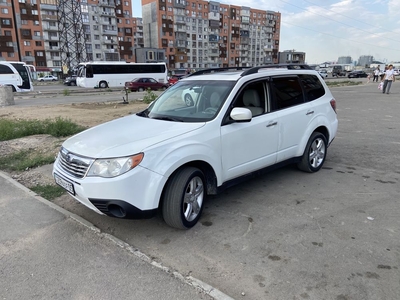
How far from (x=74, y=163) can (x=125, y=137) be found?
601mm

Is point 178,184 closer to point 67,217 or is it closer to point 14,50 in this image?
point 67,217

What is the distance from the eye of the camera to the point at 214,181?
3.70 metres

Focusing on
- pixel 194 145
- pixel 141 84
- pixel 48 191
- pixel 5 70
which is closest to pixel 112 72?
pixel 141 84

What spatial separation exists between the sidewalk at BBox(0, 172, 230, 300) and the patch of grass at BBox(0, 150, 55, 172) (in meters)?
2.21

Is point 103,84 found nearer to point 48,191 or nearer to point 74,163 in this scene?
point 48,191

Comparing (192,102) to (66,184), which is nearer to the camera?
(66,184)

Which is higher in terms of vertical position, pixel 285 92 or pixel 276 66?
pixel 276 66

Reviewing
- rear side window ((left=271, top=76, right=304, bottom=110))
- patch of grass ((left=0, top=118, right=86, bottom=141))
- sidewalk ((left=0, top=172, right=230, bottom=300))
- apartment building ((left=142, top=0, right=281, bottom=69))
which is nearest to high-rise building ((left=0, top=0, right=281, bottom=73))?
apartment building ((left=142, top=0, right=281, bottom=69))

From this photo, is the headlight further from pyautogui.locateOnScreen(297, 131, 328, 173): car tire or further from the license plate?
pyautogui.locateOnScreen(297, 131, 328, 173): car tire

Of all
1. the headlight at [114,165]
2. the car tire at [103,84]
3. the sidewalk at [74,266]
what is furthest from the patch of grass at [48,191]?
the car tire at [103,84]

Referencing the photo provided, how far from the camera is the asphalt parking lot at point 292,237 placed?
2604 millimetres

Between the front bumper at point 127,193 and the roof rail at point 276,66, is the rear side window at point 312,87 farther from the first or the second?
the front bumper at point 127,193

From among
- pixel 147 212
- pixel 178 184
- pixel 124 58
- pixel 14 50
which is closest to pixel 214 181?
pixel 178 184

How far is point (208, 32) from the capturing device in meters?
100
